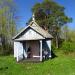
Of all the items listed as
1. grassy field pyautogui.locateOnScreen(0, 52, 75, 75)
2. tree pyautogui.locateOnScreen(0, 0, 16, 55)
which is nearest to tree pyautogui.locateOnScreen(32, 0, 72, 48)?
tree pyautogui.locateOnScreen(0, 0, 16, 55)

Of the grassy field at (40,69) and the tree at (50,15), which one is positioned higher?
the tree at (50,15)

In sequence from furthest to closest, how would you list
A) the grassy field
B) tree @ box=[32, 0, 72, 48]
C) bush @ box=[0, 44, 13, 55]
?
tree @ box=[32, 0, 72, 48], bush @ box=[0, 44, 13, 55], the grassy field

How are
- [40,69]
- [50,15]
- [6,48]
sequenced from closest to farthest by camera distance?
[40,69] → [6,48] → [50,15]

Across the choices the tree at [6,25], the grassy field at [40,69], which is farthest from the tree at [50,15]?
the grassy field at [40,69]

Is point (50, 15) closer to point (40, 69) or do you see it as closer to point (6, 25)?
point (6, 25)

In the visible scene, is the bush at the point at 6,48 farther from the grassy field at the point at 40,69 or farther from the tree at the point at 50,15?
the grassy field at the point at 40,69

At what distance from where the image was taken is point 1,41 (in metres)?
50.1

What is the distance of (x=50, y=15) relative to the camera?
6356cm

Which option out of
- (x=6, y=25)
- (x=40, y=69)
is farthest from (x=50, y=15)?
(x=40, y=69)

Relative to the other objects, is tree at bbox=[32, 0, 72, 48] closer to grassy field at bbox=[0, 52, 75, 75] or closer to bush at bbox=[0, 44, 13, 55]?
bush at bbox=[0, 44, 13, 55]

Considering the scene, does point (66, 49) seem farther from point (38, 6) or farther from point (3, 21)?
point (38, 6)

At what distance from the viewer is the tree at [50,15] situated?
6259cm

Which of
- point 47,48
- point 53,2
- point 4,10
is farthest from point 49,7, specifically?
point 47,48

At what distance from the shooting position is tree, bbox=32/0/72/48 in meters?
62.6
